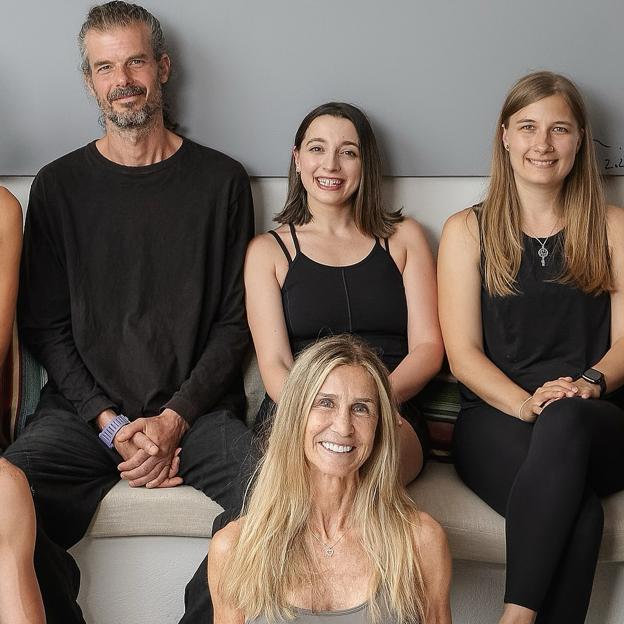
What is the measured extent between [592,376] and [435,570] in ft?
2.34

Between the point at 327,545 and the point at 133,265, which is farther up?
the point at 133,265

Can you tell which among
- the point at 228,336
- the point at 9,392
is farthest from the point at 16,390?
the point at 228,336

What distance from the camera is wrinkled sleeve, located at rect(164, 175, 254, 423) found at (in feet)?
8.93

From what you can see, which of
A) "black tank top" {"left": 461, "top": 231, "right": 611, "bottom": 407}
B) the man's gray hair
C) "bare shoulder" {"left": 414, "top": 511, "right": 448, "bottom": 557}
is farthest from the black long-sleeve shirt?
"bare shoulder" {"left": 414, "top": 511, "right": 448, "bottom": 557}

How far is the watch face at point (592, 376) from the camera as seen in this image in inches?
99.7

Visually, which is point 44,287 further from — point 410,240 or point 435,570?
point 435,570

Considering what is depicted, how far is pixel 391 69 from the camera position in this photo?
116 inches

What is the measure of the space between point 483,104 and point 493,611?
4.25 feet

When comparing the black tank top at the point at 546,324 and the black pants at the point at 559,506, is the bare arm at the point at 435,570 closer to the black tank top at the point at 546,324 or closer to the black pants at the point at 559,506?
the black pants at the point at 559,506

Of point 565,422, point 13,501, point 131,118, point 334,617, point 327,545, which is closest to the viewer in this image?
point 334,617

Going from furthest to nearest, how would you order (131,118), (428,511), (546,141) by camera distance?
(131,118) → (546,141) → (428,511)

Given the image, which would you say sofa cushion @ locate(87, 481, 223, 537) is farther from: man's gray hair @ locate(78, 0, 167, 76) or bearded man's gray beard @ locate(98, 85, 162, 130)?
man's gray hair @ locate(78, 0, 167, 76)

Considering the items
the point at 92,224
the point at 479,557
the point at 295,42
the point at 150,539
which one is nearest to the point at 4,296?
the point at 92,224

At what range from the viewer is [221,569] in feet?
6.68
